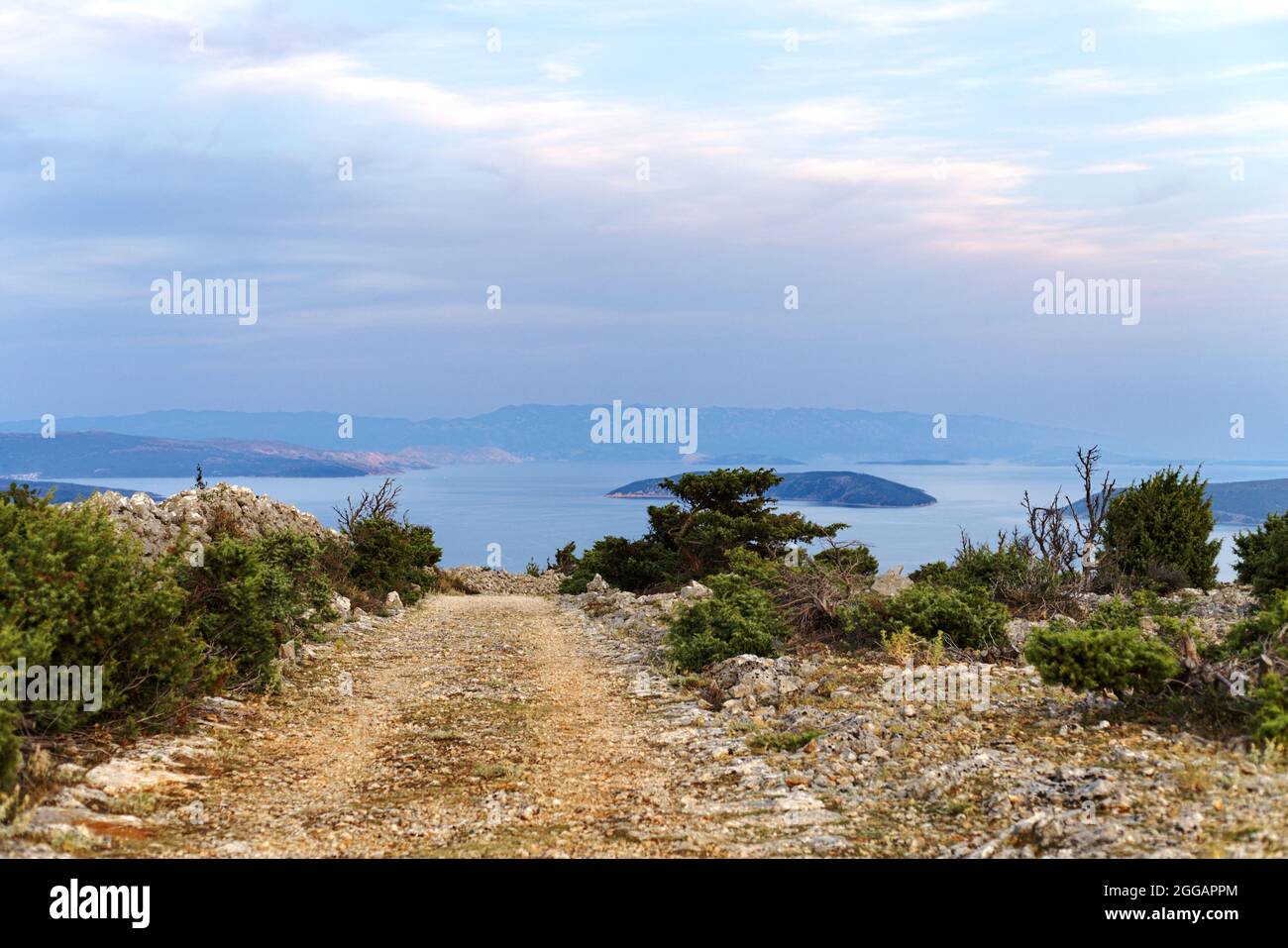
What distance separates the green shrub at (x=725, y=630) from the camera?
44.8ft

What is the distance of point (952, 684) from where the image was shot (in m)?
10.7

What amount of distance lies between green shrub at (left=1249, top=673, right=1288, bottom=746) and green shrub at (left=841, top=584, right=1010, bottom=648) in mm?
5181

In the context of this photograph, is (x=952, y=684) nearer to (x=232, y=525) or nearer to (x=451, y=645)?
(x=451, y=645)

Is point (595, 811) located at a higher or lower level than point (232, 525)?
lower

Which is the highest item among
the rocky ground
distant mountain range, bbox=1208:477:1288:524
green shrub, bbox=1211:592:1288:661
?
distant mountain range, bbox=1208:477:1288:524

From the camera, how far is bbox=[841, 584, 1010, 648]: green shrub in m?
12.9

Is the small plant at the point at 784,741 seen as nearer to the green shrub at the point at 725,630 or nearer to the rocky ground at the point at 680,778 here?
the rocky ground at the point at 680,778

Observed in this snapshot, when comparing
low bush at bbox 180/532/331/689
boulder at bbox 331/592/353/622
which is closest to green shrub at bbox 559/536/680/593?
boulder at bbox 331/592/353/622

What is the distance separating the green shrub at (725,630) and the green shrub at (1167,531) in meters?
11.8

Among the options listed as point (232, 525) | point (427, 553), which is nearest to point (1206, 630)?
point (232, 525)

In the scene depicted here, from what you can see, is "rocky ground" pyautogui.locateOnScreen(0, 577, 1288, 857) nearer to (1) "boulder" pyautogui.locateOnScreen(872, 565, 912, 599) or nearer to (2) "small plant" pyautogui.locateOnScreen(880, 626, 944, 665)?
(2) "small plant" pyautogui.locateOnScreen(880, 626, 944, 665)

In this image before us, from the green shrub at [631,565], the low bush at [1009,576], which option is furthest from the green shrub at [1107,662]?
the green shrub at [631,565]

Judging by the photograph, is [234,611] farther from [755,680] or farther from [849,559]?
[849,559]

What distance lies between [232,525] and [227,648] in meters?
12.0
